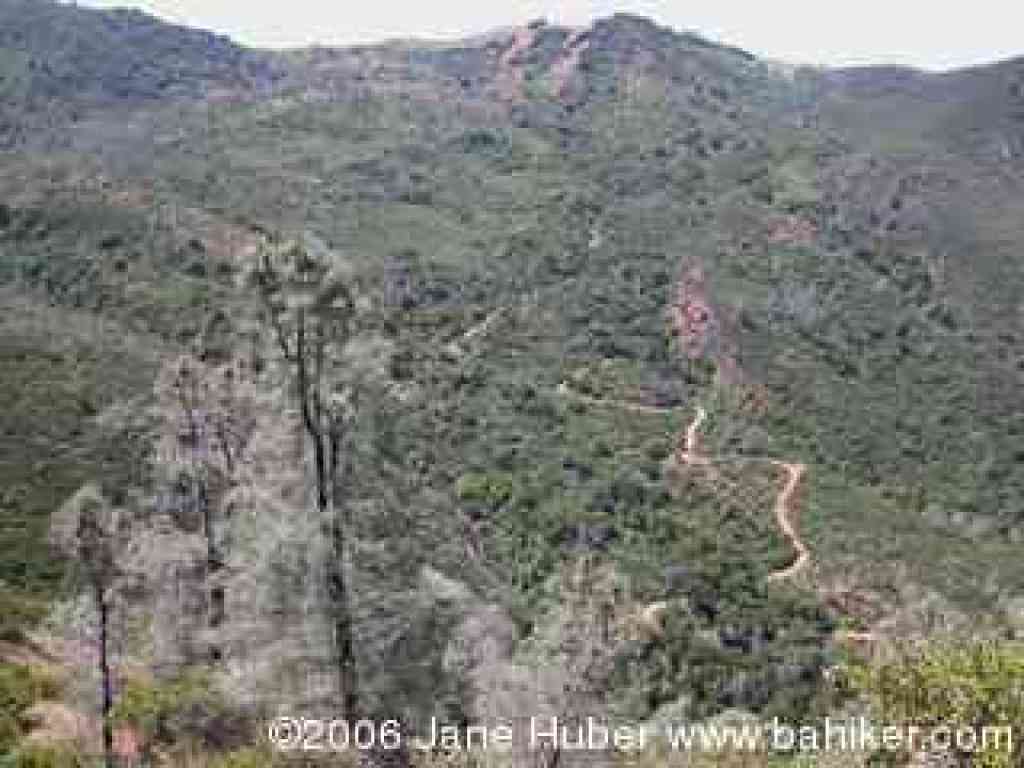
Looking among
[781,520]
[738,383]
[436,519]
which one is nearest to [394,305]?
[738,383]

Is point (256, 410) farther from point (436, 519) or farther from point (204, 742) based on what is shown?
point (204, 742)

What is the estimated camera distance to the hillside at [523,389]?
21953mm

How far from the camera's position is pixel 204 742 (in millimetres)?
30203

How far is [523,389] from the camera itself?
8856cm

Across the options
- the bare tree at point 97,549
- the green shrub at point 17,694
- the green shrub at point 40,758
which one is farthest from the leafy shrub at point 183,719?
the bare tree at point 97,549

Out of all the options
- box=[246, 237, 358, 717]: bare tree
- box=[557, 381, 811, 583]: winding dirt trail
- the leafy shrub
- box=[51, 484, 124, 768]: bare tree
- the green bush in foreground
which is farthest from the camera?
box=[557, 381, 811, 583]: winding dirt trail

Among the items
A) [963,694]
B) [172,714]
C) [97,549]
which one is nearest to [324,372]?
[97,549]

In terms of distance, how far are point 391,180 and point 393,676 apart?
118 meters

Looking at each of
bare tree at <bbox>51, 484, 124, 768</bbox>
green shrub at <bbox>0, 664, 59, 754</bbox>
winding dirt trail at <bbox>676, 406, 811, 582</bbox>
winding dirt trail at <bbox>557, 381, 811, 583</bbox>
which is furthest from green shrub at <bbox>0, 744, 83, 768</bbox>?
winding dirt trail at <bbox>676, 406, 811, 582</bbox>

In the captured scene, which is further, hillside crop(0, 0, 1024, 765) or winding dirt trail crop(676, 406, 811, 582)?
winding dirt trail crop(676, 406, 811, 582)

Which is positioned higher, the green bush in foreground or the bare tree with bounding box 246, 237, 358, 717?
the bare tree with bounding box 246, 237, 358, 717

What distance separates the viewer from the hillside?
21953 millimetres

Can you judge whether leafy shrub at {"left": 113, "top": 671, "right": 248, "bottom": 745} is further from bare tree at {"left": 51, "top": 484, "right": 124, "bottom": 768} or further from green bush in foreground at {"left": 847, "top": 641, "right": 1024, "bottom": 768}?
green bush in foreground at {"left": 847, "top": 641, "right": 1024, "bottom": 768}

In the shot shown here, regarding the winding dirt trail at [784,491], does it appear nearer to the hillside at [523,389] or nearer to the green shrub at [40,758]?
the hillside at [523,389]
